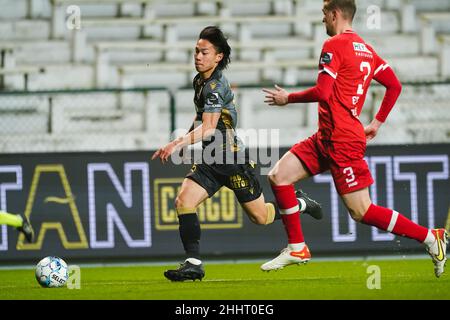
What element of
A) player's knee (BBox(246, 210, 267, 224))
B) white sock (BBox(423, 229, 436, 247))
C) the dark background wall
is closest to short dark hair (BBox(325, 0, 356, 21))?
white sock (BBox(423, 229, 436, 247))

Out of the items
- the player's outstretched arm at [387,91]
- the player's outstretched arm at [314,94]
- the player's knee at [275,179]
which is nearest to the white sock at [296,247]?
the player's knee at [275,179]

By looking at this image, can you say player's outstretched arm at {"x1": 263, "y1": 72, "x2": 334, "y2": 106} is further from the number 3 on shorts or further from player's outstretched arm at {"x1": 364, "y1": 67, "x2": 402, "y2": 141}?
player's outstretched arm at {"x1": 364, "y1": 67, "x2": 402, "y2": 141}

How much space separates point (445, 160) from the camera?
12000 mm

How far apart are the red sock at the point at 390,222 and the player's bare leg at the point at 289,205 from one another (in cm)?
63

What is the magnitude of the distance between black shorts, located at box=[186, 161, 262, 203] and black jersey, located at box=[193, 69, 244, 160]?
126 millimetres

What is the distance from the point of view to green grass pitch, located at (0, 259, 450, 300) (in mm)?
7711

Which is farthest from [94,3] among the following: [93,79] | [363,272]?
[363,272]

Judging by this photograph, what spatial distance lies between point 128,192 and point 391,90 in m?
4.29

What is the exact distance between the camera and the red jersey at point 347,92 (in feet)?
26.5

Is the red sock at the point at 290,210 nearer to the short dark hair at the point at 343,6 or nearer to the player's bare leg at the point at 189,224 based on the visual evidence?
the player's bare leg at the point at 189,224

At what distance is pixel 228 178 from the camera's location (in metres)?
8.91

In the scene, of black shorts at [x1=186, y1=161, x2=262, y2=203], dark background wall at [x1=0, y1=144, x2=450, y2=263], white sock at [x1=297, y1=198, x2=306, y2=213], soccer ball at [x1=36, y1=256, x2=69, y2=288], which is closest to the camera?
soccer ball at [x1=36, y1=256, x2=69, y2=288]
